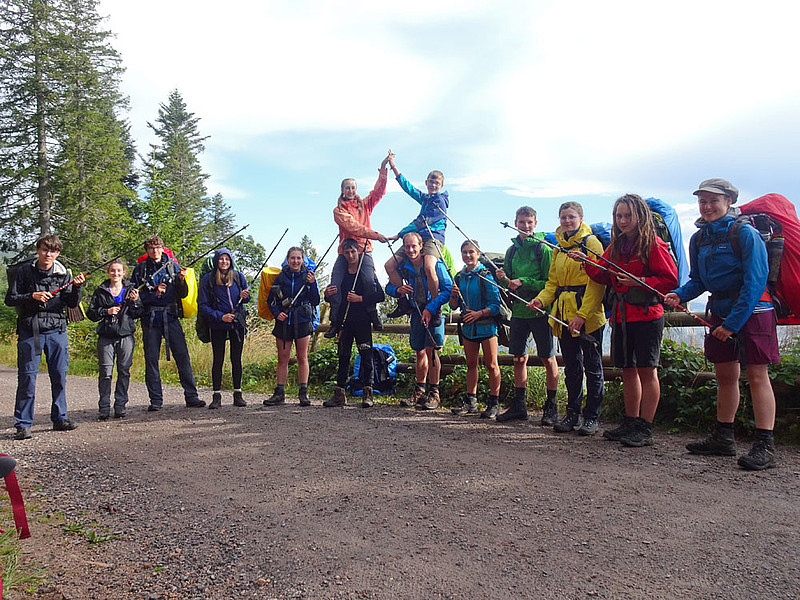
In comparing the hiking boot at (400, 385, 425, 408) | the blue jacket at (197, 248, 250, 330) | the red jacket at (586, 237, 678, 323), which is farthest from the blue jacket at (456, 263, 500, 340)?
the blue jacket at (197, 248, 250, 330)

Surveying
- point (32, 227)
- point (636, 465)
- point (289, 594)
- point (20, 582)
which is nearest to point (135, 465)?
point (20, 582)

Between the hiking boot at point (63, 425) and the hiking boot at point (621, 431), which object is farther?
the hiking boot at point (63, 425)

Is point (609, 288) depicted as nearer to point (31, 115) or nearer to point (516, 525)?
point (516, 525)

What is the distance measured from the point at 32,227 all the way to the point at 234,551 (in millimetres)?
28769

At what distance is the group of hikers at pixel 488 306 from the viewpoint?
487 centimetres

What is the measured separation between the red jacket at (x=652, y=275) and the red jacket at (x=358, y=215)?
3524 millimetres

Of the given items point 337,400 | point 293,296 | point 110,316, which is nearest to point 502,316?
point 337,400

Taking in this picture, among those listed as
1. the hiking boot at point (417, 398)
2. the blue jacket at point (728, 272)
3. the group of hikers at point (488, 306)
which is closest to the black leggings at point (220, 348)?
the group of hikers at point (488, 306)

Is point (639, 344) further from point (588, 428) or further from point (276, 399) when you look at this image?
point (276, 399)

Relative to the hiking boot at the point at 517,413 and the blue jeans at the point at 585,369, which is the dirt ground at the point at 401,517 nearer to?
the blue jeans at the point at 585,369

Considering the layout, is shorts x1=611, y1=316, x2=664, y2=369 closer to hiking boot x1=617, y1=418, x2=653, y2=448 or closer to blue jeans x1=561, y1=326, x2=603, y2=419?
blue jeans x1=561, y1=326, x2=603, y2=419

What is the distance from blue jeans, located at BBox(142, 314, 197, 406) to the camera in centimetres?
762

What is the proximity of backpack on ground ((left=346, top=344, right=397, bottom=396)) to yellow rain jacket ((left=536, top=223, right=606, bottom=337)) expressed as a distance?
3336 mm

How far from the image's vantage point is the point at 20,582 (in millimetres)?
2932
